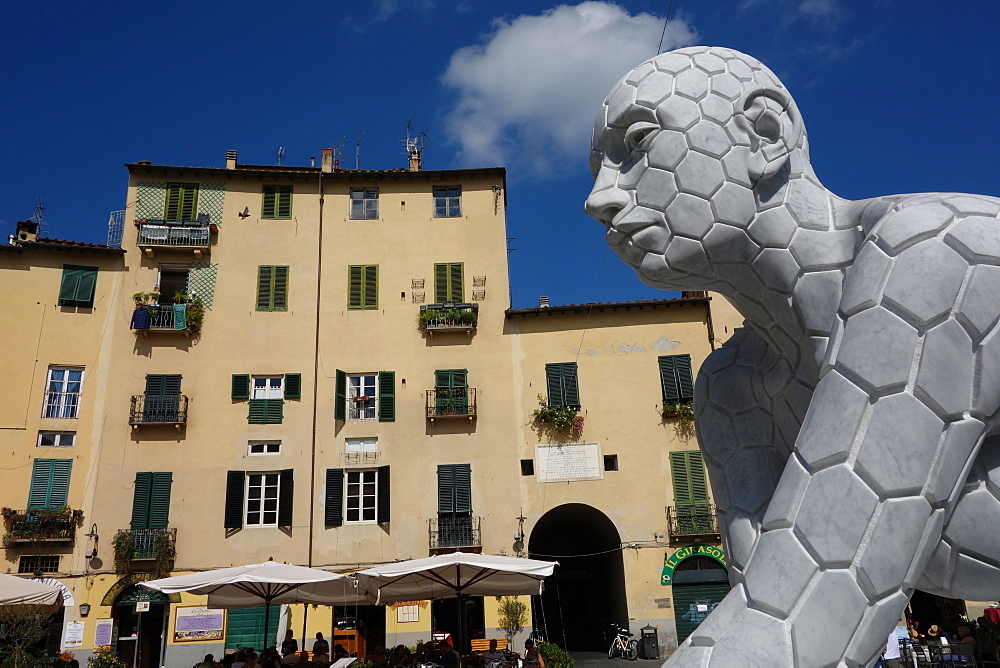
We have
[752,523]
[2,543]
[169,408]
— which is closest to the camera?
[752,523]

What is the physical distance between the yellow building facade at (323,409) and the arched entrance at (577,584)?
0.46 metres

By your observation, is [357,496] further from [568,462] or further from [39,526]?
[39,526]

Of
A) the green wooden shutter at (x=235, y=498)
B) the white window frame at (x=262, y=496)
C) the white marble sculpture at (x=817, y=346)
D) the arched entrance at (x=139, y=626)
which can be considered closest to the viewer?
the white marble sculpture at (x=817, y=346)

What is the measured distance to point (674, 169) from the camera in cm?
250

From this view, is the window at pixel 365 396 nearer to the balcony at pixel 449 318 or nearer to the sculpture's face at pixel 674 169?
the balcony at pixel 449 318

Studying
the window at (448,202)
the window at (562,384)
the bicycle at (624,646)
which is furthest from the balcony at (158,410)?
the bicycle at (624,646)

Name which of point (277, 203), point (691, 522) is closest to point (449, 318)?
point (277, 203)

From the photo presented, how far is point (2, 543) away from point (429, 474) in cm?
1072

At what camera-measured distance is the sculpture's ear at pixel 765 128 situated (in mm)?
2520

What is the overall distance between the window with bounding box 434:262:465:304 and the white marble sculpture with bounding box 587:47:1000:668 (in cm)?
2040

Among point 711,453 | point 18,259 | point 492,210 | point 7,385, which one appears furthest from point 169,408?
point 711,453

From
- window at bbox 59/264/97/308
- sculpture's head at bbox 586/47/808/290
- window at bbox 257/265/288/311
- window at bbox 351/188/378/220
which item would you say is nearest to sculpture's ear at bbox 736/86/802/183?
sculpture's head at bbox 586/47/808/290

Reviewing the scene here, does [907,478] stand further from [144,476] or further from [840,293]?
[144,476]

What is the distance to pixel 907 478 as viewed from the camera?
1.92 meters
